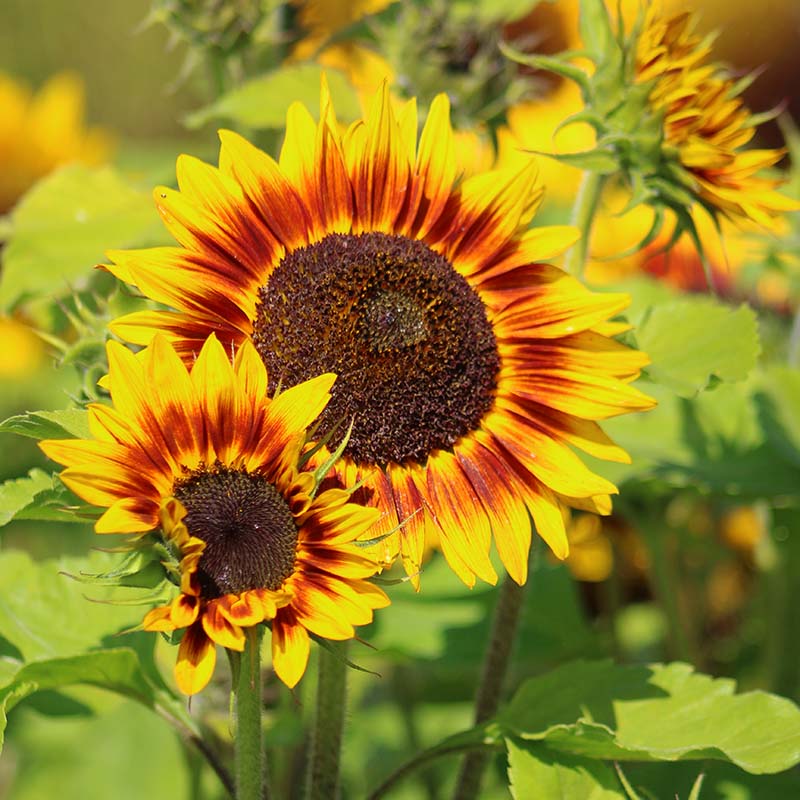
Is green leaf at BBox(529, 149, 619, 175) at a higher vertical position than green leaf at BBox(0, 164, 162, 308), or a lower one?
lower

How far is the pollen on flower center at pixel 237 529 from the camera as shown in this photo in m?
0.71

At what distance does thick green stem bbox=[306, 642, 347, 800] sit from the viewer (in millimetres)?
913

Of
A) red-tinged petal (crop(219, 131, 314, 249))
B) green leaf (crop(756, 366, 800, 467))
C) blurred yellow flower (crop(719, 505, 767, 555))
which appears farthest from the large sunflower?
blurred yellow flower (crop(719, 505, 767, 555))

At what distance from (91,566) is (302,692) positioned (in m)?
0.32

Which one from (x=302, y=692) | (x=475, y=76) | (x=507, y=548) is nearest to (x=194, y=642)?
(x=507, y=548)

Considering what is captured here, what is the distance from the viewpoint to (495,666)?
105cm

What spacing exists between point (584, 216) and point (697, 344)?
0.46 ft

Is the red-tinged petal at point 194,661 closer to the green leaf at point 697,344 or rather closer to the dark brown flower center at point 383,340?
the dark brown flower center at point 383,340

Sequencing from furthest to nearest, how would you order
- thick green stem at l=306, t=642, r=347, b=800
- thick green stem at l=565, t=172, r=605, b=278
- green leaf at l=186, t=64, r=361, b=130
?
1. green leaf at l=186, t=64, r=361, b=130
2. thick green stem at l=565, t=172, r=605, b=278
3. thick green stem at l=306, t=642, r=347, b=800

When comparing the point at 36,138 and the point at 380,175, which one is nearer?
the point at 380,175

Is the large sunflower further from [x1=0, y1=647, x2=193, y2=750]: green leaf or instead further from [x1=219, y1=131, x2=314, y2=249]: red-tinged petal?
[x1=0, y1=647, x2=193, y2=750]: green leaf

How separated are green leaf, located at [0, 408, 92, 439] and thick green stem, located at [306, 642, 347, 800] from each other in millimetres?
260

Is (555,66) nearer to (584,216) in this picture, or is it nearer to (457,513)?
(584,216)

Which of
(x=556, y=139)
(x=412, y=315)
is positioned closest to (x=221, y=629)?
(x=412, y=315)
